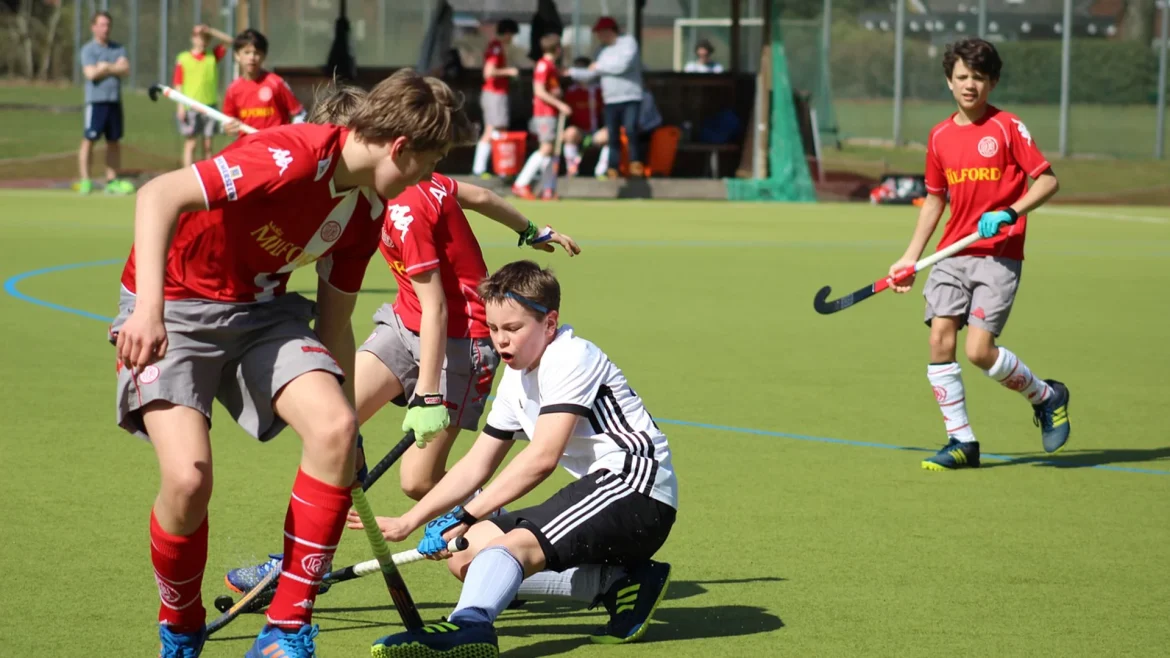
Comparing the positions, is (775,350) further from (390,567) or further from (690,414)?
(390,567)

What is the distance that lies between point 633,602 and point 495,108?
17233 millimetres

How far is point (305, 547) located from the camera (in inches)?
147

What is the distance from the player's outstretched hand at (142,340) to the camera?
347 centimetres

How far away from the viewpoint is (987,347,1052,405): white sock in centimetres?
676

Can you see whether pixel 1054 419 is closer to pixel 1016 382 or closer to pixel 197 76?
pixel 1016 382

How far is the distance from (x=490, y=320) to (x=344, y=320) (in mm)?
411

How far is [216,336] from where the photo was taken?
152 inches

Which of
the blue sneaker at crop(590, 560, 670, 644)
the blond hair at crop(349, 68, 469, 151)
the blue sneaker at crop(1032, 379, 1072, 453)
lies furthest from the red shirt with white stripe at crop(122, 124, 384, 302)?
the blue sneaker at crop(1032, 379, 1072, 453)

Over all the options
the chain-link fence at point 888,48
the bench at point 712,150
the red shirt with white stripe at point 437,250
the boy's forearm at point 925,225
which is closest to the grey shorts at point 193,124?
the chain-link fence at point 888,48

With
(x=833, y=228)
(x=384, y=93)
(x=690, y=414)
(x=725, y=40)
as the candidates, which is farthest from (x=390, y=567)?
(x=725, y=40)

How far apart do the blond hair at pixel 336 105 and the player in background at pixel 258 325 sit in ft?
2.17

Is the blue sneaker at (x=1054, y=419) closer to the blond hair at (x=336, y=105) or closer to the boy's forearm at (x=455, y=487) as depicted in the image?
the boy's forearm at (x=455, y=487)

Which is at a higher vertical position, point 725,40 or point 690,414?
point 725,40

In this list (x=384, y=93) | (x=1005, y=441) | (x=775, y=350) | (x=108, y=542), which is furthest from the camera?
(x=775, y=350)
